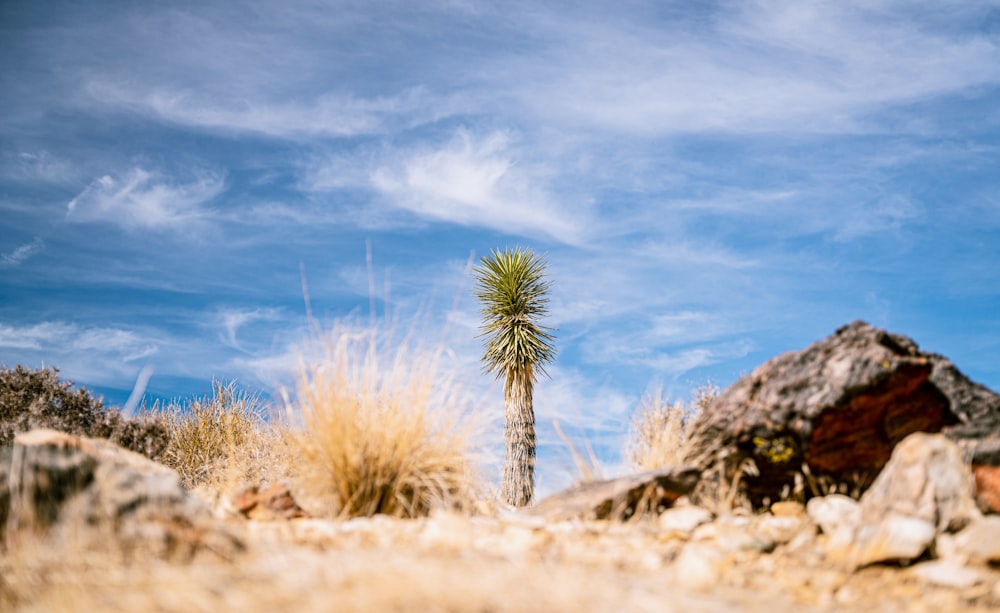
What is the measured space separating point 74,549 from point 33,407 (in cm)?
717

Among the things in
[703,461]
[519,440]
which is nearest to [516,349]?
[519,440]

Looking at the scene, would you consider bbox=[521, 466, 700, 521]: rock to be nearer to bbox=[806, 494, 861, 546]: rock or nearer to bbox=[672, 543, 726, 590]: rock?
bbox=[806, 494, 861, 546]: rock

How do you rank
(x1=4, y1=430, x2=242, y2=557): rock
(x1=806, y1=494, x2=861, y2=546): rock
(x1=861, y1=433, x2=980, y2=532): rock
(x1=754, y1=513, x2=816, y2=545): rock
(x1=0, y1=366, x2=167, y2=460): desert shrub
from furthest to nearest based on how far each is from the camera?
(x1=0, y1=366, x2=167, y2=460): desert shrub < (x1=754, y1=513, x2=816, y2=545): rock < (x1=806, y1=494, x2=861, y2=546): rock < (x1=861, y1=433, x2=980, y2=532): rock < (x1=4, y1=430, x2=242, y2=557): rock

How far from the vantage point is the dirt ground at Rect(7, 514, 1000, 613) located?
3.17 meters

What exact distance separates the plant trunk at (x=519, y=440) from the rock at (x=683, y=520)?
26.4ft

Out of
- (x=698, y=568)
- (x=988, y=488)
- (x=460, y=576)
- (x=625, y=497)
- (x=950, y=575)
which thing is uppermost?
(x=988, y=488)

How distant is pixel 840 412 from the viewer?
576 centimetres

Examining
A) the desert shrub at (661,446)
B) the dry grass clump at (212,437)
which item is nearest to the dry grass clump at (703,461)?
the desert shrub at (661,446)

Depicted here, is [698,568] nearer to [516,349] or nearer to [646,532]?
[646,532]

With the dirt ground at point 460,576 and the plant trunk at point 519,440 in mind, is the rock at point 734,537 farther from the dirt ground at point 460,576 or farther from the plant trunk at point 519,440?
the plant trunk at point 519,440

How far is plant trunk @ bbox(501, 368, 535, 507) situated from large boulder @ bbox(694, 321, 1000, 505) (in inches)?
299

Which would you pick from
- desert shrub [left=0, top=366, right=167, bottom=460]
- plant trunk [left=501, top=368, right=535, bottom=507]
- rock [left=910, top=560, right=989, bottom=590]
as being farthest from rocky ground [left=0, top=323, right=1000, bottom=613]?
plant trunk [left=501, top=368, right=535, bottom=507]

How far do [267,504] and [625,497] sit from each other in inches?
101

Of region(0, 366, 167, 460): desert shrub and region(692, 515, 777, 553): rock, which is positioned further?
region(0, 366, 167, 460): desert shrub
